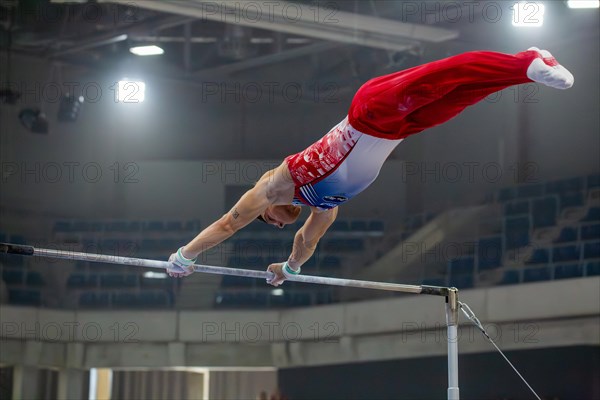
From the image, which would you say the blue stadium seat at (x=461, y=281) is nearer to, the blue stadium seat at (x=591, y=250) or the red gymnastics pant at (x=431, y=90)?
the blue stadium seat at (x=591, y=250)

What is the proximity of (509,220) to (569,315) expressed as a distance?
192cm

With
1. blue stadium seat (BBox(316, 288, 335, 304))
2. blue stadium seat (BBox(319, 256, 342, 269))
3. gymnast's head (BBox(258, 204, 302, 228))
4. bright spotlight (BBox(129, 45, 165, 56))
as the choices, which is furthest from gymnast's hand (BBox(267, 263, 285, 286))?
bright spotlight (BBox(129, 45, 165, 56))

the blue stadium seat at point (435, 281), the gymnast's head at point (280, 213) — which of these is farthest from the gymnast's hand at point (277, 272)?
the blue stadium seat at point (435, 281)

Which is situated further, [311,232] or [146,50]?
[146,50]

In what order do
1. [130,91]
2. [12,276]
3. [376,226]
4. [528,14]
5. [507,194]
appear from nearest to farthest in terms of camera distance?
1. [507,194]
2. [12,276]
3. [528,14]
4. [376,226]
5. [130,91]

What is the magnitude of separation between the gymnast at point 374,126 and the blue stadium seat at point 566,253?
580 cm

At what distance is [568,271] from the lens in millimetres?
10445

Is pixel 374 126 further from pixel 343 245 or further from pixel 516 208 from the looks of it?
pixel 343 245

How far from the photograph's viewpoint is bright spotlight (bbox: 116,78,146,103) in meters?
14.6

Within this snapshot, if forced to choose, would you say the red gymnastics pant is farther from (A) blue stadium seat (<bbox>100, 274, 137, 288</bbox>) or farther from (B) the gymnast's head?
(A) blue stadium seat (<bbox>100, 274, 137, 288</bbox>)

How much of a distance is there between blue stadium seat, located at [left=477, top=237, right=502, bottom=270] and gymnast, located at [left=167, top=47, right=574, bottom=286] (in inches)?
235

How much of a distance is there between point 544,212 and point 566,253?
0.92 m

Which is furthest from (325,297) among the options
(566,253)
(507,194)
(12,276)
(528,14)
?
(528,14)

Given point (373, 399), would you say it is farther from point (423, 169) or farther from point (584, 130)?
point (584, 130)
